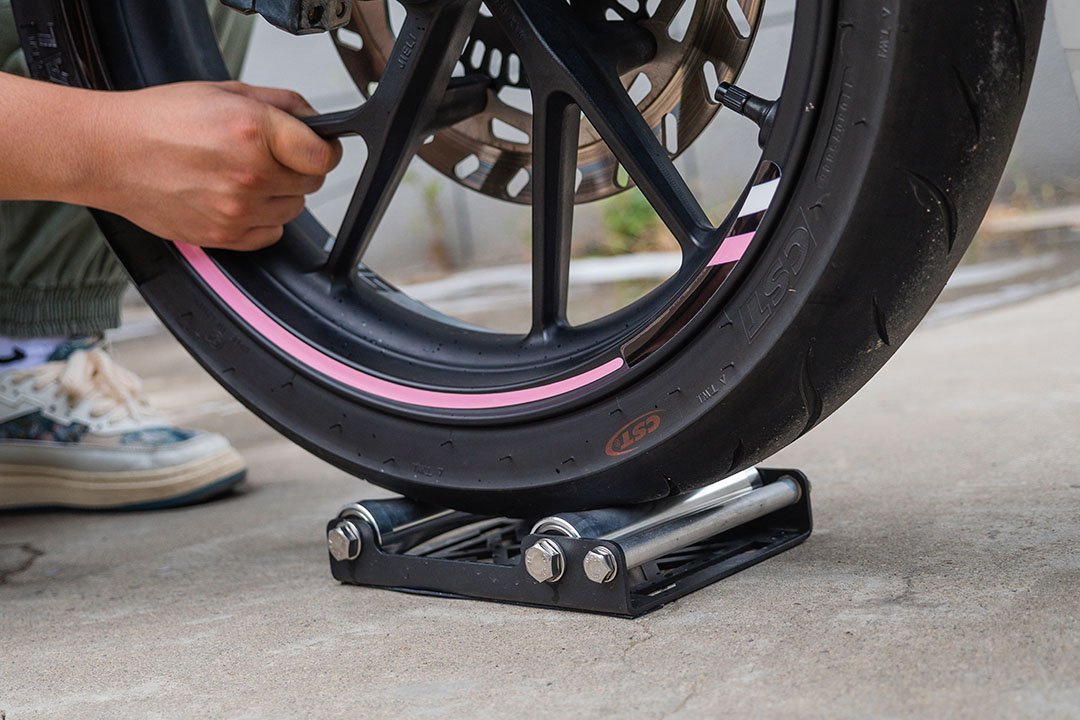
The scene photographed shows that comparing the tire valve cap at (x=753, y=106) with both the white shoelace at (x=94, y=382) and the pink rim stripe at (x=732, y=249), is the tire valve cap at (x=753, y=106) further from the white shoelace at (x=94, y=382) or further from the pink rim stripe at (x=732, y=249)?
the white shoelace at (x=94, y=382)

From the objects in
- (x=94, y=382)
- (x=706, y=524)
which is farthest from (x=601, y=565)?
(x=94, y=382)

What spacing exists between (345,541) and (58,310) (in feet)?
2.45

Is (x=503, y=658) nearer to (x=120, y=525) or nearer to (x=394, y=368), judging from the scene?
(x=394, y=368)

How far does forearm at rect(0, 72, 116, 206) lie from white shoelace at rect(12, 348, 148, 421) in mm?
485

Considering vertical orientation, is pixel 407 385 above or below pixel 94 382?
above

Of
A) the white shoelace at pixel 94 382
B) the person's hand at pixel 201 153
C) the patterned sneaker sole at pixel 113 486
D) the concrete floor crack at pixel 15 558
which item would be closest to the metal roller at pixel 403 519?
the person's hand at pixel 201 153

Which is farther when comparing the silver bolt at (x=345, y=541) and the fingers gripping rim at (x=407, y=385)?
the silver bolt at (x=345, y=541)

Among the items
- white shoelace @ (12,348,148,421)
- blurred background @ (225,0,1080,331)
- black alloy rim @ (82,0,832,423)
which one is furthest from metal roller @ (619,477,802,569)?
white shoelace @ (12,348,148,421)

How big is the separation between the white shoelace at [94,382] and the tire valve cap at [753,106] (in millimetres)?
1004

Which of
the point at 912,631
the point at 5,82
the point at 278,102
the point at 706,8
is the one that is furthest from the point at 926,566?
the point at 5,82

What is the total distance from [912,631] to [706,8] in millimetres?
576

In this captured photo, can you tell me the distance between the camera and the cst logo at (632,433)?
0.92 metres

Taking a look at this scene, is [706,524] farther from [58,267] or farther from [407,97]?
[58,267]

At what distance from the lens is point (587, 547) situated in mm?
929
